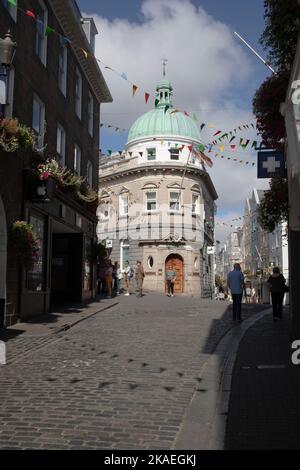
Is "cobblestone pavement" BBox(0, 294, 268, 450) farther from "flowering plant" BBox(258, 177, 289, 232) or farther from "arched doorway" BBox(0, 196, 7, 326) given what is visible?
"flowering plant" BBox(258, 177, 289, 232)

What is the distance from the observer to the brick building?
1272cm

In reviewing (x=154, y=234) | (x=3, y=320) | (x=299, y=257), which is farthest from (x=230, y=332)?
(x=154, y=234)

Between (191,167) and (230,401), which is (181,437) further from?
(191,167)

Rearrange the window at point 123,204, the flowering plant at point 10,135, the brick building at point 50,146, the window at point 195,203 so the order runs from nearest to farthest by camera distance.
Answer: the flowering plant at point 10,135 → the brick building at point 50,146 → the window at point 195,203 → the window at point 123,204

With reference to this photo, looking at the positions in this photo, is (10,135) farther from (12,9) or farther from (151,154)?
(151,154)

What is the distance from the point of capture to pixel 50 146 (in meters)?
16.3

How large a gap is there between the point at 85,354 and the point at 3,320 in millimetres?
3686

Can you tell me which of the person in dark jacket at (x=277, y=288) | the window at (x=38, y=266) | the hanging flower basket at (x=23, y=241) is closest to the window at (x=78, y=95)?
the window at (x=38, y=266)

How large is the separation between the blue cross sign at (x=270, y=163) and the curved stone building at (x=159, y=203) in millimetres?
26811

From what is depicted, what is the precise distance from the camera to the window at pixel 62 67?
693 inches

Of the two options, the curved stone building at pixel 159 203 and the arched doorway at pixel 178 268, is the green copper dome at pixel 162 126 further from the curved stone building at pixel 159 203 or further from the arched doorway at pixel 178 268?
the arched doorway at pixel 178 268

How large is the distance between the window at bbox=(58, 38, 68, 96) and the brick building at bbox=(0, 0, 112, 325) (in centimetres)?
3

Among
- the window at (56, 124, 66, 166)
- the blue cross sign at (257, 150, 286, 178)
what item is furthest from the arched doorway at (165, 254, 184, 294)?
the blue cross sign at (257, 150, 286, 178)

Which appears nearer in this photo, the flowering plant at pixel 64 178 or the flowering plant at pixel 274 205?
the flowering plant at pixel 274 205
